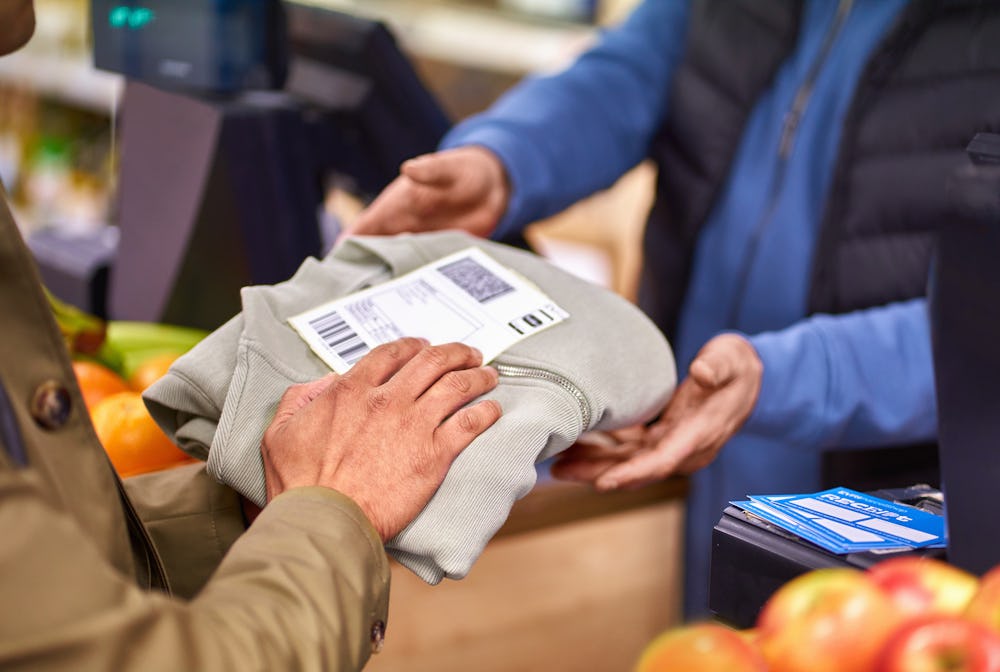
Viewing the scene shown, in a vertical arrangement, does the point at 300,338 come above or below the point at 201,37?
below

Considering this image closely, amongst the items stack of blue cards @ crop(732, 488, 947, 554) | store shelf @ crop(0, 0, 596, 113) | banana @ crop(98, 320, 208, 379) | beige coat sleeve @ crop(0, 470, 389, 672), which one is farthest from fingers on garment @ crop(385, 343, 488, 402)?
store shelf @ crop(0, 0, 596, 113)

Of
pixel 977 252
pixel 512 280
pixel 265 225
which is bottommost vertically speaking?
pixel 265 225

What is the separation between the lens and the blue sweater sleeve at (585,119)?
117 centimetres

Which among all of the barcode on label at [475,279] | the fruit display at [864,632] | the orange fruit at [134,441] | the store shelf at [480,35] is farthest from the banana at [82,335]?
the store shelf at [480,35]

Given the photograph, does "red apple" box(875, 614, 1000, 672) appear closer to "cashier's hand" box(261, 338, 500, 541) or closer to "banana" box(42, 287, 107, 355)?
"cashier's hand" box(261, 338, 500, 541)

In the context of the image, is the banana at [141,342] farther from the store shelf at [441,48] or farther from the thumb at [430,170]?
the store shelf at [441,48]

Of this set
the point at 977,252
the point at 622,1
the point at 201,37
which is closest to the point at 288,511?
the point at 977,252

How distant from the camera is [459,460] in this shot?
0.63 meters

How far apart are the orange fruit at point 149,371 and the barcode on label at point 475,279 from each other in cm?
32

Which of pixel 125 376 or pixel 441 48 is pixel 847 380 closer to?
pixel 125 376

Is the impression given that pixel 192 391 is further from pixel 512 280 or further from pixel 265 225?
pixel 265 225

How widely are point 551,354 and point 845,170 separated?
1.78 feet

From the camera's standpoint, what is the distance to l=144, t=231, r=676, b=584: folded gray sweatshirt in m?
0.62

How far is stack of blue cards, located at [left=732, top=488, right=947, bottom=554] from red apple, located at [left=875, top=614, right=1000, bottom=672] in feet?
0.47
